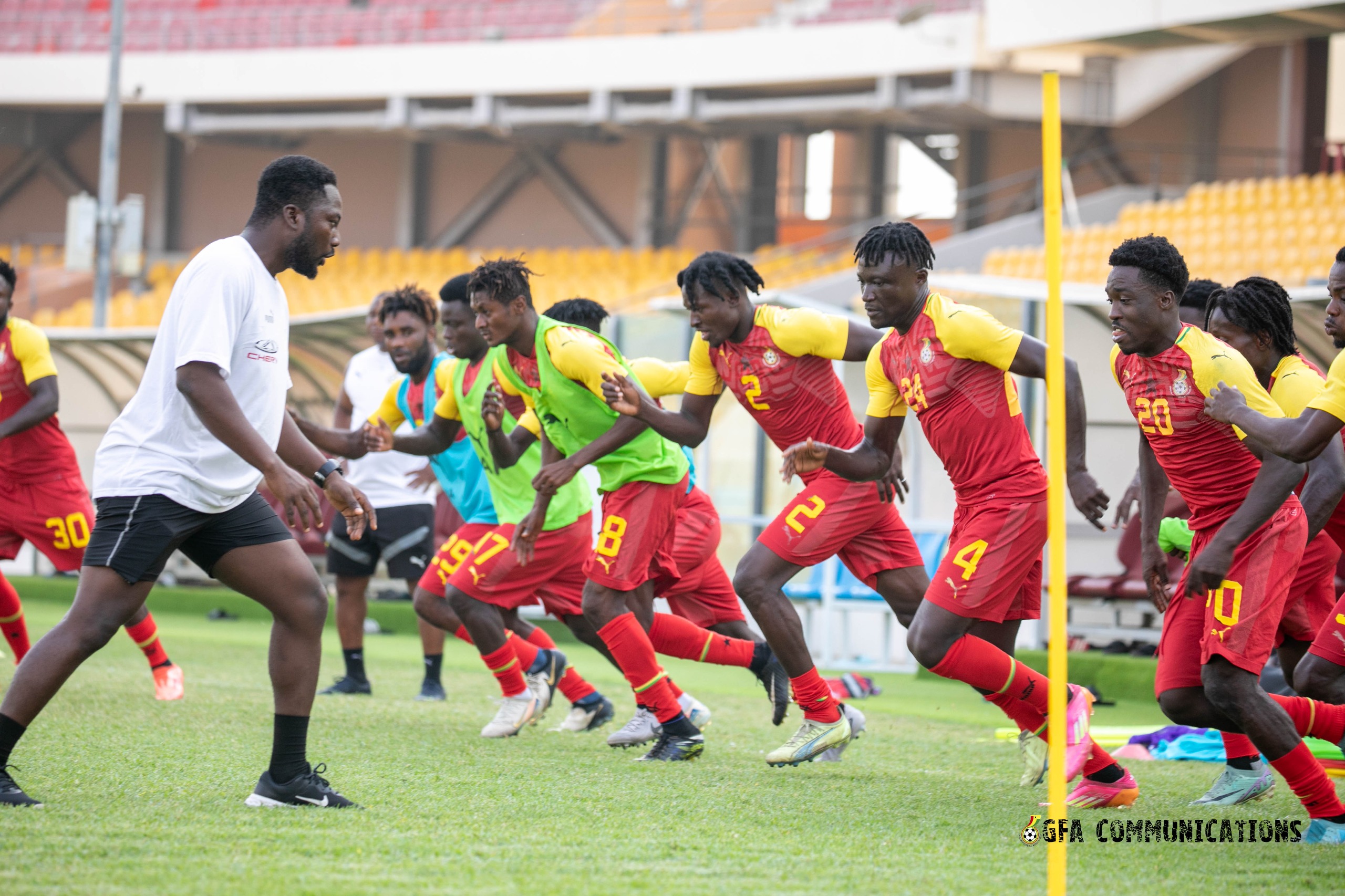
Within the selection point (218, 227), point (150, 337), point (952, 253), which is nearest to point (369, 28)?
point (218, 227)

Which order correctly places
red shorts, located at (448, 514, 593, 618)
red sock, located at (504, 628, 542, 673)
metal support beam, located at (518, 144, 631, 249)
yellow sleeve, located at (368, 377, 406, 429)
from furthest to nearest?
metal support beam, located at (518, 144, 631, 249) < yellow sleeve, located at (368, 377, 406, 429) < red sock, located at (504, 628, 542, 673) < red shorts, located at (448, 514, 593, 618)

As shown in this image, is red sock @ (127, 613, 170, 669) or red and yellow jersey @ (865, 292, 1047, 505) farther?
red sock @ (127, 613, 170, 669)

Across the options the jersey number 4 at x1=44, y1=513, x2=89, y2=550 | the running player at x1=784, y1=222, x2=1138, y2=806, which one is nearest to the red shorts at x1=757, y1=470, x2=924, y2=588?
the running player at x1=784, y1=222, x2=1138, y2=806

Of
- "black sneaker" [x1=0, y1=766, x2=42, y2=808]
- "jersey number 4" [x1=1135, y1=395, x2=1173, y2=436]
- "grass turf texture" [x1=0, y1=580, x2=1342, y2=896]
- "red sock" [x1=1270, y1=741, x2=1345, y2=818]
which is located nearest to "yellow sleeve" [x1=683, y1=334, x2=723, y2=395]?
"grass turf texture" [x1=0, y1=580, x2=1342, y2=896]

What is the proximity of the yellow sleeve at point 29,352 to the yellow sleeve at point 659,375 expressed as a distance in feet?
10.1

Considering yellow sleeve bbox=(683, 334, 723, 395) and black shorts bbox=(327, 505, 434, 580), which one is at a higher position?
yellow sleeve bbox=(683, 334, 723, 395)

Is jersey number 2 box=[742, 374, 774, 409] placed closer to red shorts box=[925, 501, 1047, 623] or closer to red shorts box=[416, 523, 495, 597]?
red shorts box=[925, 501, 1047, 623]

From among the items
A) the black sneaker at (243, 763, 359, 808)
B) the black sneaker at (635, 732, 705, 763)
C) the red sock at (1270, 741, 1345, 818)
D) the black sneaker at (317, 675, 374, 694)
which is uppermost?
the red sock at (1270, 741, 1345, 818)

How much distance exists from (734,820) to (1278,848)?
5.73ft

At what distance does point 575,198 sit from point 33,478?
21824mm

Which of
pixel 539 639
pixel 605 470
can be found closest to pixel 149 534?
pixel 605 470

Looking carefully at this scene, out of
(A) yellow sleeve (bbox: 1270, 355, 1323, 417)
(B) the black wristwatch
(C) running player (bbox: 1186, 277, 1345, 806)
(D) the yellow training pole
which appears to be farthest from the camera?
(A) yellow sleeve (bbox: 1270, 355, 1323, 417)

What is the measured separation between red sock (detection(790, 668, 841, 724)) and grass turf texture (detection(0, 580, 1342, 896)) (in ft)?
0.80

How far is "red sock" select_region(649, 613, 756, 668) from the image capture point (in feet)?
23.2
